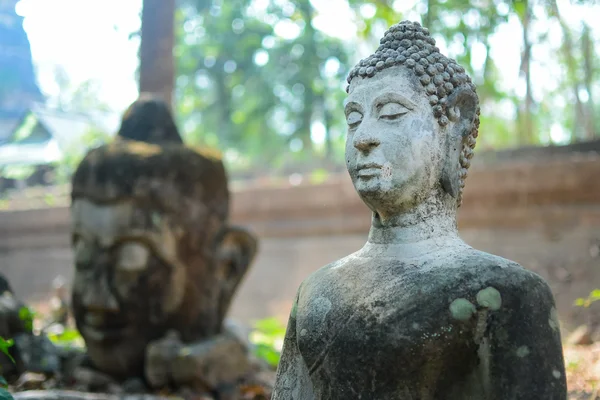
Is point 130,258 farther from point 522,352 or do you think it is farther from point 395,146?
point 522,352

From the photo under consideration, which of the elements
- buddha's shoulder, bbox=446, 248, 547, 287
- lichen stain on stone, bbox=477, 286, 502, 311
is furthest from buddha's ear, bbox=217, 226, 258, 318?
lichen stain on stone, bbox=477, 286, 502, 311

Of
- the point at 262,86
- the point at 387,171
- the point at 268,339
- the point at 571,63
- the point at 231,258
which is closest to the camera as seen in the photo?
the point at 387,171

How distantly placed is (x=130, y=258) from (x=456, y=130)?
2942 millimetres

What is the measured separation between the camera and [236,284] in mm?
4918

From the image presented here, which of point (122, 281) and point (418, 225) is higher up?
point (418, 225)

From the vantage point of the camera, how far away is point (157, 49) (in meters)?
7.20

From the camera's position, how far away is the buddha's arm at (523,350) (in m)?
1.58

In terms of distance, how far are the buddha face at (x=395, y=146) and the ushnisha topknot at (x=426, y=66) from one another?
0.02 m

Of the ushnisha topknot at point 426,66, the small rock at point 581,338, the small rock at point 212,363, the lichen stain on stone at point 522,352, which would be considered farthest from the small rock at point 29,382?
the small rock at point 581,338

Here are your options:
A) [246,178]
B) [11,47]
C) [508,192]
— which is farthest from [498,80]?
[11,47]

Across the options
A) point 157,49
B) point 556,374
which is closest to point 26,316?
point 556,374

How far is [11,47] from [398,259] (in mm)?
5645

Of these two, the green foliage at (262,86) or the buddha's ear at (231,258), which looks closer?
the buddha's ear at (231,258)

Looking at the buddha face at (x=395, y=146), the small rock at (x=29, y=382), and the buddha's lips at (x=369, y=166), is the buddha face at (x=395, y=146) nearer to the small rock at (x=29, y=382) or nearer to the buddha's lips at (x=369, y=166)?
the buddha's lips at (x=369, y=166)
